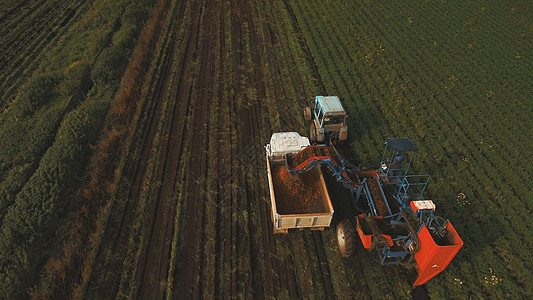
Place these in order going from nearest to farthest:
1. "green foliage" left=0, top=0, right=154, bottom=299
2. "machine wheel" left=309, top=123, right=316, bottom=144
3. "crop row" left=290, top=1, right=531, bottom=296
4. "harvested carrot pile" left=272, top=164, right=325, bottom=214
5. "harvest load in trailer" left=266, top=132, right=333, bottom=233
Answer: "green foliage" left=0, top=0, right=154, bottom=299, "harvest load in trailer" left=266, top=132, right=333, bottom=233, "harvested carrot pile" left=272, top=164, right=325, bottom=214, "crop row" left=290, top=1, right=531, bottom=296, "machine wheel" left=309, top=123, right=316, bottom=144

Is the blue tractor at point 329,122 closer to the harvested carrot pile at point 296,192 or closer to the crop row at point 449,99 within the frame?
the crop row at point 449,99

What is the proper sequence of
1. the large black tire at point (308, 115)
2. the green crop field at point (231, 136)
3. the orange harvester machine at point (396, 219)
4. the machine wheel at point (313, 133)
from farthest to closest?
the large black tire at point (308, 115), the machine wheel at point (313, 133), the green crop field at point (231, 136), the orange harvester machine at point (396, 219)

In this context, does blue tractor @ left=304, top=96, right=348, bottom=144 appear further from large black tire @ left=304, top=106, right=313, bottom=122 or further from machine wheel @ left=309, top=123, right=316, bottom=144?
large black tire @ left=304, top=106, right=313, bottom=122

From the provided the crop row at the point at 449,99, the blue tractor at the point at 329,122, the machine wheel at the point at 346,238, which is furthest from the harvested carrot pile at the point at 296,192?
the crop row at the point at 449,99

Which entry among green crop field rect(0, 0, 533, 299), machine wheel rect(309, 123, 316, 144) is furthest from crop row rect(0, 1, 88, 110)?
machine wheel rect(309, 123, 316, 144)

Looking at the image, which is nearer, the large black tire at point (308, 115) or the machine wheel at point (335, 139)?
the machine wheel at point (335, 139)

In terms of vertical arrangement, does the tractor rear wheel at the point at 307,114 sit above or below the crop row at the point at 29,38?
below

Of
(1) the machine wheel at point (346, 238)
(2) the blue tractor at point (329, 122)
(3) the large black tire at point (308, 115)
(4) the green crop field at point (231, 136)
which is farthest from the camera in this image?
(3) the large black tire at point (308, 115)

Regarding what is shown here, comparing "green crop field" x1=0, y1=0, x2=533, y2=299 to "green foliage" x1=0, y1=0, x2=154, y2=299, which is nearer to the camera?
"green crop field" x1=0, y1=0, x2=533, y2=299
